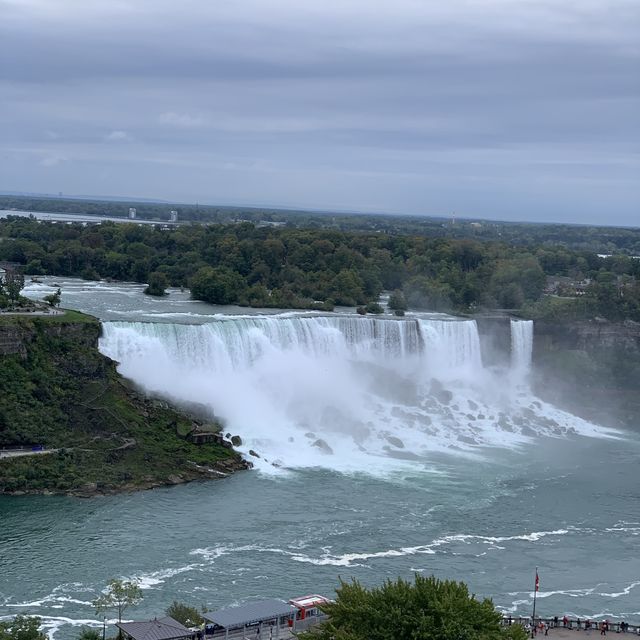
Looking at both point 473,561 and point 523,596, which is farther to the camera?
point 473,561

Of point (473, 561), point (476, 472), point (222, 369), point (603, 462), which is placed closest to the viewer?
point (473, 561)

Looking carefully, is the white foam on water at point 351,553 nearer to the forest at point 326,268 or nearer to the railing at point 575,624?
the railing at point 575,624

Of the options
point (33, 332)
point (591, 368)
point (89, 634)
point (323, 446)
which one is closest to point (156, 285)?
point (33, 332)

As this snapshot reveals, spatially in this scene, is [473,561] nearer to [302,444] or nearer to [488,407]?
[302,444]

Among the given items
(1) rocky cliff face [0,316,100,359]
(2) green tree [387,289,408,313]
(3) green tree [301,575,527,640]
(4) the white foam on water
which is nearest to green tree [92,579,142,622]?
(3) green tree [301,575,527,640]

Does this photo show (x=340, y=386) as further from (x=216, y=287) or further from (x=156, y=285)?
(x=156, y=285)

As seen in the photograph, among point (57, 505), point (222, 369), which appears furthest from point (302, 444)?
point (57, 505)
